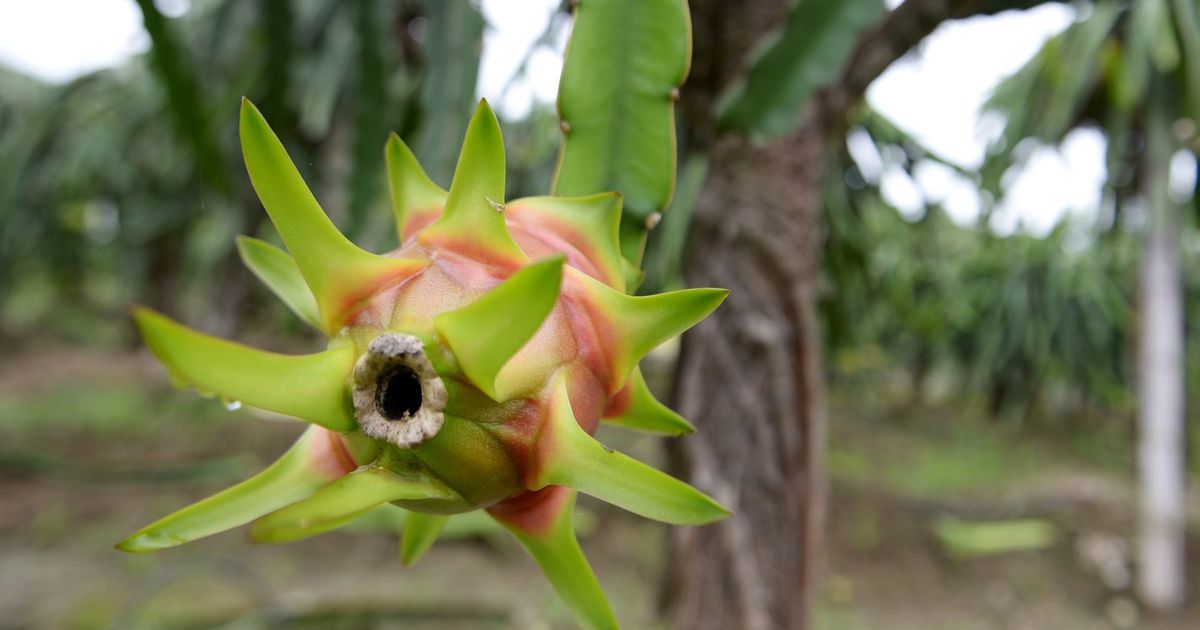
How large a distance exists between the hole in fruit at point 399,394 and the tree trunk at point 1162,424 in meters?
3.53

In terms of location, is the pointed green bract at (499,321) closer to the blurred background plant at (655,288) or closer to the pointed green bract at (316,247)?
the pointed green bract at (316,247)

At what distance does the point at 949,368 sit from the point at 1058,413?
2.55ft

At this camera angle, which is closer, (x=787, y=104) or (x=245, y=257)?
(x=245, y=257)

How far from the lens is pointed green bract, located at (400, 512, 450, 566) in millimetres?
296

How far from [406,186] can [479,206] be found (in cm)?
6

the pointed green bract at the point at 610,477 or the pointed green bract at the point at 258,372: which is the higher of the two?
the pointed green bract at the point at 258,372

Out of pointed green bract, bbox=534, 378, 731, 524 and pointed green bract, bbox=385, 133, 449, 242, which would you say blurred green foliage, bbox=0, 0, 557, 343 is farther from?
pointed green bract, bbox=534, 378, 731, 524

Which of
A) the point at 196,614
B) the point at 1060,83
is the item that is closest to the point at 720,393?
the point at 1060,83

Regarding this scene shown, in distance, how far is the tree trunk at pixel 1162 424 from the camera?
9.86 feet

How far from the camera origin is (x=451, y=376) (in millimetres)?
210

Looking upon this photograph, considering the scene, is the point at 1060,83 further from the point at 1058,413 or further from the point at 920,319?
the point at 1058,413

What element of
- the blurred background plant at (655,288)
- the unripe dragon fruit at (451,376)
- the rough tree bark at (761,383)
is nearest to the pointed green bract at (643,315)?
the unripe dragon fruit at (451,376)

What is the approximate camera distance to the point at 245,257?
29cm

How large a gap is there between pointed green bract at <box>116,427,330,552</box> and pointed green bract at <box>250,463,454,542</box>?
0.01 metres
